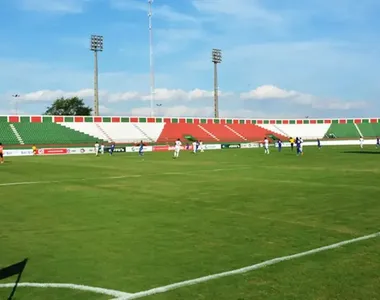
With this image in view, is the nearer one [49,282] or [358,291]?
[358,291]

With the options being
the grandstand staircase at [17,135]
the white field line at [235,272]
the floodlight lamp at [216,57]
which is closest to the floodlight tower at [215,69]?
the floodlight lamp at [216,57]

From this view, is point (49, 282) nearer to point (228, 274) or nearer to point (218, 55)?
point (228, 274)

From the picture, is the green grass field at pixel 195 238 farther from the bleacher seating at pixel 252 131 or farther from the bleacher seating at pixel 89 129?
the bleacher seating at pixel 252 131

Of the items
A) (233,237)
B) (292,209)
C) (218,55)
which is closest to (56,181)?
(292,209)

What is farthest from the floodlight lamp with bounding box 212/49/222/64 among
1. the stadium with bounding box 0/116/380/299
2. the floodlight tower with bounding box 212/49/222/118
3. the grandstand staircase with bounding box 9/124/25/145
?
the stadium with bounding box 0/116/380/299

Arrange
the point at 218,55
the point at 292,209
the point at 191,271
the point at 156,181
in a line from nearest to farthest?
1. the point at 191,271
2. the point at 292,209
3. the point at 156,181
4. the point at 218,55

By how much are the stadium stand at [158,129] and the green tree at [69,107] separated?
4555 centimetres

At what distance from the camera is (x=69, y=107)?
125500 mm

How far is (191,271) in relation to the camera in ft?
22.7

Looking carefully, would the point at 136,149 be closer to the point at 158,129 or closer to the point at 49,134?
the point at 49,134

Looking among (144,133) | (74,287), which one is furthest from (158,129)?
(74,287)

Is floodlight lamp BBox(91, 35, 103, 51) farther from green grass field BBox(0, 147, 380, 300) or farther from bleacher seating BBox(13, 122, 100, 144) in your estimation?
green grass field BBox(0, 147, 380, 300)

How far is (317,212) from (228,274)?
6150 mm

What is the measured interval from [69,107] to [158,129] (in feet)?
165
